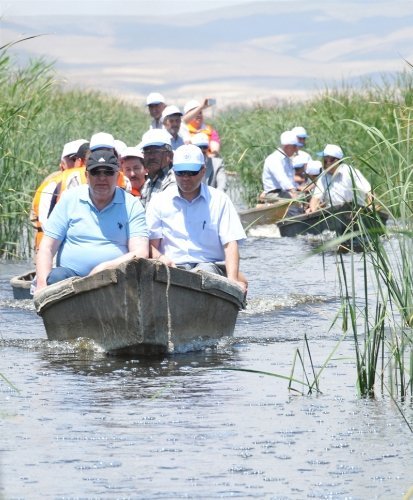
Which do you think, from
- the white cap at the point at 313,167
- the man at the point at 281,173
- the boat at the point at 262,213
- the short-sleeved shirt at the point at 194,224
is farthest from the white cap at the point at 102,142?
the man at the point at 281,173

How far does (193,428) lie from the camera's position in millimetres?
9336

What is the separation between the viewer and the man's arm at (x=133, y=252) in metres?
11.7

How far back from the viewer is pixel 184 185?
12219 mm

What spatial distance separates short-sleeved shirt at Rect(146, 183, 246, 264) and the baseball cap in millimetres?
855

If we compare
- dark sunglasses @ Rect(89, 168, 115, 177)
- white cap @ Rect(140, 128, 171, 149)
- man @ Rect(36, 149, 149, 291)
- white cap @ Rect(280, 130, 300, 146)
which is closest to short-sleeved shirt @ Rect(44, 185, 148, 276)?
man @ Rect(36, 149, 149, 291)

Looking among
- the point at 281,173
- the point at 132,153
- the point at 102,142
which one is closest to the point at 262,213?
the point at 281,173

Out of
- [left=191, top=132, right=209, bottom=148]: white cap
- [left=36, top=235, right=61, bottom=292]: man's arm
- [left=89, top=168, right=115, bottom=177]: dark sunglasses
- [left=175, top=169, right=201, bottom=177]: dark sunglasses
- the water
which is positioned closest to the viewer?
the water

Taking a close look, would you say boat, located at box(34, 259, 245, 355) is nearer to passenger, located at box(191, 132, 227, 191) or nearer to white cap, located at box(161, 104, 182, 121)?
white cap, located at box(161, 104, 182, 121)

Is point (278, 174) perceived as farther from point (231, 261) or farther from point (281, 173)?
point (231, 261)

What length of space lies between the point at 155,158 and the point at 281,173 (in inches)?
401

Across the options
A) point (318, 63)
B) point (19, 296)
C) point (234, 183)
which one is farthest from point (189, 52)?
point (19, 296)

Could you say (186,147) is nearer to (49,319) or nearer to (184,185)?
(184,185)

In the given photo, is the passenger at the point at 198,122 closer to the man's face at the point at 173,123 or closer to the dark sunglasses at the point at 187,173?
the man's face at the point at 173,123

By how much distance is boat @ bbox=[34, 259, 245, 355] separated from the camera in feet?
37.4
